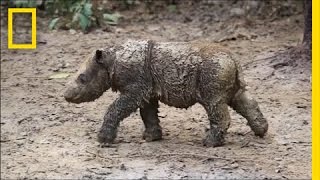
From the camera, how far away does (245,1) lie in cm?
955

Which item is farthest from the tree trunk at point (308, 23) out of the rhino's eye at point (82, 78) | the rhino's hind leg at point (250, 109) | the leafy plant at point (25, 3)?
the leafy plant at point (25, 3)

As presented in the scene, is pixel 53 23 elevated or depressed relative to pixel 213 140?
elevated

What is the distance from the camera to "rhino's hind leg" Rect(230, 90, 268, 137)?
461cm

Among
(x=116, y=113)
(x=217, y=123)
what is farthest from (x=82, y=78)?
(x=217, y=123)

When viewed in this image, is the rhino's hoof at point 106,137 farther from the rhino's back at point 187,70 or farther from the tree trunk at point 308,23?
the tree trunk at point 308,23

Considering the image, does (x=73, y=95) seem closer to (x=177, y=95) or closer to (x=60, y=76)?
(x=177, y=95)

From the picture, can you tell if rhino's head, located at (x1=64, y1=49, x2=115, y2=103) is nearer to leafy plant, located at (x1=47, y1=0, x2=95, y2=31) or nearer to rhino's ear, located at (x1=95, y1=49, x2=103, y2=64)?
rhino's ear, located at (x1=95, y1=49, x2=103, y2=64)

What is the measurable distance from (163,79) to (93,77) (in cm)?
58

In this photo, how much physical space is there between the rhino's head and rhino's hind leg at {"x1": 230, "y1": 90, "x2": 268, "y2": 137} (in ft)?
3.53

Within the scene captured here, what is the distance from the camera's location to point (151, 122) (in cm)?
475

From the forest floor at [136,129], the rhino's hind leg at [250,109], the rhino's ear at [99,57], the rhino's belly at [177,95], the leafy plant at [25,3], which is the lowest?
the forest floor at [136,129]

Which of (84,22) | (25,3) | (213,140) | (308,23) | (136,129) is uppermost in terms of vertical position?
(308,23)

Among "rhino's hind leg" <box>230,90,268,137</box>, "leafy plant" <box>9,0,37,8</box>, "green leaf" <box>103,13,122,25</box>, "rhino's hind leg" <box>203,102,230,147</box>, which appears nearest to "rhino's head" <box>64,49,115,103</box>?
"rhino's hind leg" <box>203,102,230,147</box>

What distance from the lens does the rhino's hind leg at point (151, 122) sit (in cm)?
473
